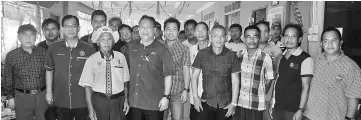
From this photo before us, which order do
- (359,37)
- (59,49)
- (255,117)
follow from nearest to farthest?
(255,117), (59,49), (359,37)

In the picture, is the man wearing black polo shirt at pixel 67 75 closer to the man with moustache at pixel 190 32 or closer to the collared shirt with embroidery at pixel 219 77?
Result: the collared shirt with embroidery at pixel 219 77

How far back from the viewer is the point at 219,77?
2.43m

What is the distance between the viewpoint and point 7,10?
611cm

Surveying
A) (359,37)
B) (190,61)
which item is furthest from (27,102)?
(359,37)

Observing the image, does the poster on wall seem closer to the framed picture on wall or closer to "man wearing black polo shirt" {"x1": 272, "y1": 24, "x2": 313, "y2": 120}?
the framed picture on wall

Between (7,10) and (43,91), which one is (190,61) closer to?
A: (43,91)

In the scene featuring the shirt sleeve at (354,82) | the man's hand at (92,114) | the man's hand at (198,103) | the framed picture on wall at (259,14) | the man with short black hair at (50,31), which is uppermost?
the framed picture on wall at (259,14)

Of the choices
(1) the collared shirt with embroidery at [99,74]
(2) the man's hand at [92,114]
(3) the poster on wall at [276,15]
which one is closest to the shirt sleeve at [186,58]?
(1) the collared shirt with embroidery at [99,74]

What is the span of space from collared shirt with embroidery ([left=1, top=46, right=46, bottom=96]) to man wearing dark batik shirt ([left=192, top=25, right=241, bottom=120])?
1.46 m

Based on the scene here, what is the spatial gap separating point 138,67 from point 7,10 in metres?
5.03

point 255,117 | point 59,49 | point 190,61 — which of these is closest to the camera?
point 255,117

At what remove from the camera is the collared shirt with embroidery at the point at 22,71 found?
2654mm

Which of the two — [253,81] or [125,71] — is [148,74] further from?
[253,81]

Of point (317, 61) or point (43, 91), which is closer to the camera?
point (317, 61)
